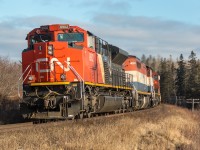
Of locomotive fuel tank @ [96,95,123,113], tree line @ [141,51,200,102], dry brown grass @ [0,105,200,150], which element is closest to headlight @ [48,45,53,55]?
locomotive fuel tank @ [96,95,123,113]

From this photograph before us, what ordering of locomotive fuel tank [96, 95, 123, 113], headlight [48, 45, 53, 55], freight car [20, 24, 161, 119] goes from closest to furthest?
freight car [20, 24, 161, 119]
headlight [48, 45, 53, 55]
locomotive fuel tank [96, 95, 123, 113]

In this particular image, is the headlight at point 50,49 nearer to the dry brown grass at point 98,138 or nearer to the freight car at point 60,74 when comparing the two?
the freight car at point 60,74

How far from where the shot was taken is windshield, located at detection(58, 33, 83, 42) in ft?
50.0

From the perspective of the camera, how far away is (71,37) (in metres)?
15.4

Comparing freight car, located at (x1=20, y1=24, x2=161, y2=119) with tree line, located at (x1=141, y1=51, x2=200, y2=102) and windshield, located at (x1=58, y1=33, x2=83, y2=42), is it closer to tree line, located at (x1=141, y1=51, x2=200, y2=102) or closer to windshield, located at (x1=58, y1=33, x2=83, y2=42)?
windshield, located at (x1=58, y1=33, x2=83, y2=42)

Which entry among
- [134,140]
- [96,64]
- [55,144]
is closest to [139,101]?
[96,64]

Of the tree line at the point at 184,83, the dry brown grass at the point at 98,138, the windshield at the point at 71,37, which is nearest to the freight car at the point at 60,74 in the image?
the windshield at the point at 71,37

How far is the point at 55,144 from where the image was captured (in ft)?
28.5

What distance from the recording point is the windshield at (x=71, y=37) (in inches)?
600

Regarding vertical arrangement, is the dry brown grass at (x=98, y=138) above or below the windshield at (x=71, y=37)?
below

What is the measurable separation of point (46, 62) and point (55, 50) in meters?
0.60

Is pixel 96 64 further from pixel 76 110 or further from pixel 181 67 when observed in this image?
pixel 181 67

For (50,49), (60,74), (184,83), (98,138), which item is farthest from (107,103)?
(184,83)

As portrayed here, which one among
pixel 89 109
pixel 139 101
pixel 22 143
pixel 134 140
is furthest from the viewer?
pixel 139 101
